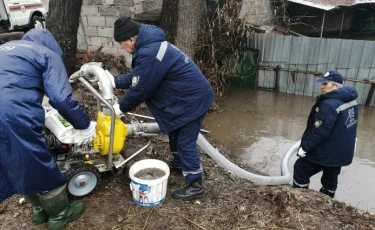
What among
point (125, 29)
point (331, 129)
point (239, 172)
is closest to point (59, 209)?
point (125, 29)

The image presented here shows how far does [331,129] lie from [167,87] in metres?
1.98

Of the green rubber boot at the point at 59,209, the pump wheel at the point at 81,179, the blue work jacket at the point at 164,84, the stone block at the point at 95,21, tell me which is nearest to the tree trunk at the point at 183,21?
the stone block at the point at 95,21

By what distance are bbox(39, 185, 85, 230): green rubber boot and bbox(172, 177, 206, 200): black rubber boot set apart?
3.18ft

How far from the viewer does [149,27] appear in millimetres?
2883

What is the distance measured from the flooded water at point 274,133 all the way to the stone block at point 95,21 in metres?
3.61

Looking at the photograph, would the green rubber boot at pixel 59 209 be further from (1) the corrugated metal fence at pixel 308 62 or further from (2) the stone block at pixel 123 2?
(1) the corrugated metal fence at pixel 308 62

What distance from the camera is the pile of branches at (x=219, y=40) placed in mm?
7273

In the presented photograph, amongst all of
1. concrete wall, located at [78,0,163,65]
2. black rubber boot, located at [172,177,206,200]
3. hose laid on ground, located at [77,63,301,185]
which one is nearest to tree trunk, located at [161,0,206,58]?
concrete wall, located at [78,0,163,65]

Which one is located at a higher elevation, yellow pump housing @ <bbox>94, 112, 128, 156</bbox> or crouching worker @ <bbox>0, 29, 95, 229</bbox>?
crouching worker @ <bbox>0, 29, 95, 229</bbox>

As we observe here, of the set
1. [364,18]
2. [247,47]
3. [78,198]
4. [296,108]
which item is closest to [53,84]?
[78,198]

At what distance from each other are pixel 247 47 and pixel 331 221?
20.3 ft

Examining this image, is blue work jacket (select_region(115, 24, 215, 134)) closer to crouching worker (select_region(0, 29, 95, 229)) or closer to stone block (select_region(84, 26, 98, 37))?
crouching worker (select_region(0, 29, 95, 229))

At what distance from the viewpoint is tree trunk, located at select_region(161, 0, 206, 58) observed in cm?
651

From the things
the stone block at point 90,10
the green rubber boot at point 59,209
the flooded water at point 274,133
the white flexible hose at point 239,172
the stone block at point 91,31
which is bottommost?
the flooded water at point 274,133
